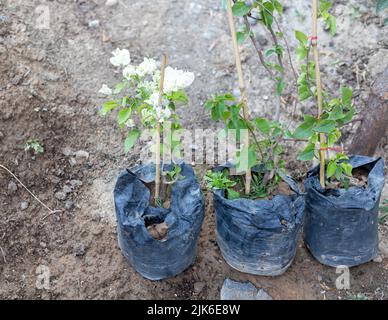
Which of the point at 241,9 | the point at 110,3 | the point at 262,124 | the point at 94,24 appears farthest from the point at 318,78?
the point at 110,3

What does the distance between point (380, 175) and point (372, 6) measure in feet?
5.28

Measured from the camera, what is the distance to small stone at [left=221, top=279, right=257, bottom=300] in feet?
7.27

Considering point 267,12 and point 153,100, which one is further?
point 267,12

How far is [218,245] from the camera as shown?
2.35 meters

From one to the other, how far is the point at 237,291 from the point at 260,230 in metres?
0.33

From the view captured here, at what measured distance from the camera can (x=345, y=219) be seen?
217cm

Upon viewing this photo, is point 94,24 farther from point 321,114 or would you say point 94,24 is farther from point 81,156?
point 321,114

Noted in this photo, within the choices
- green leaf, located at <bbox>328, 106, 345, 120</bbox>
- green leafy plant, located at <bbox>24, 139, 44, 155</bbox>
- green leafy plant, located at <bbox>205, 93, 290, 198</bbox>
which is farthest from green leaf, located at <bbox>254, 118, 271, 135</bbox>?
green leafy plant, located at <bbox>24, 139, 44, 155</bbox>

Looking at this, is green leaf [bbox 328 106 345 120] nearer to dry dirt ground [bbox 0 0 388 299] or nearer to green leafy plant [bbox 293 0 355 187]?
green leafy plant [bbox 293 0 355 187]

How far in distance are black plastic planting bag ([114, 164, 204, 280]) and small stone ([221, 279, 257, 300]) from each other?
0.63 feet

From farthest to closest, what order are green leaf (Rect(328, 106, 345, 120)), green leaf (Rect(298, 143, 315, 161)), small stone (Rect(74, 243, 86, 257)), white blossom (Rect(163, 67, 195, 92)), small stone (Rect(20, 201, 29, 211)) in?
small stone (Rect(20, 201, 29, 211)) → small stone (Rect(74, 243, 86, 257)) → green leaf (Rect(298, 143, 315, 161)) → green leaf (Rect(328, 106, 345, 120)) → white blossom (Rect(163, 67, 195, 92))

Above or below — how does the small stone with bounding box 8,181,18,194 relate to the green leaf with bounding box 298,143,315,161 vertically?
below

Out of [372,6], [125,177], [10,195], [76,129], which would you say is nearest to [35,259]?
[10,195]

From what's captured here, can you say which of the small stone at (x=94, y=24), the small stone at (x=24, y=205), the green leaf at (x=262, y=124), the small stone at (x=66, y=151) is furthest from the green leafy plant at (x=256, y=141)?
the small stone at (x=94, y=24)
